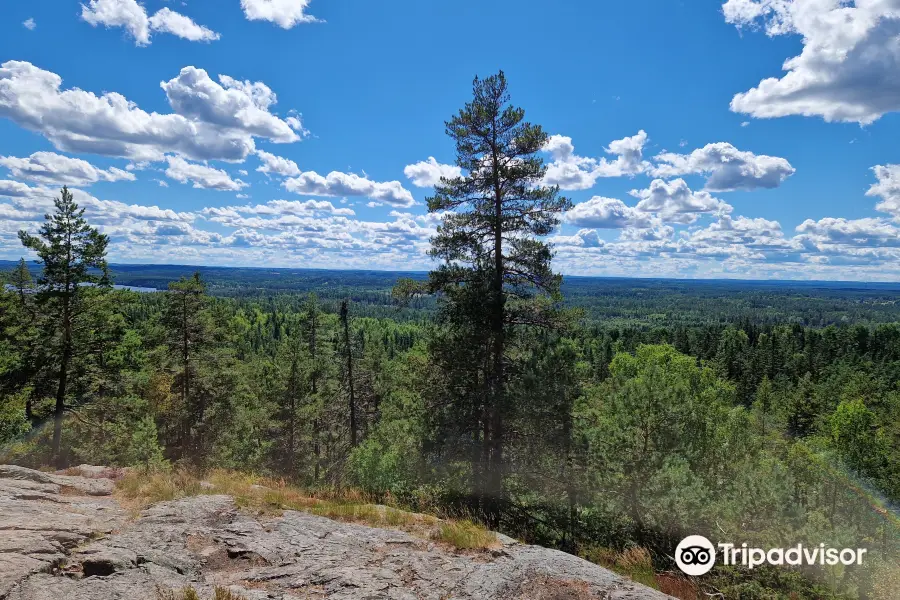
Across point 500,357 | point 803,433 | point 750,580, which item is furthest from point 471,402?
point 803,433

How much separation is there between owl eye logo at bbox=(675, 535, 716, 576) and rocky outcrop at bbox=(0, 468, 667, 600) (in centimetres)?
408

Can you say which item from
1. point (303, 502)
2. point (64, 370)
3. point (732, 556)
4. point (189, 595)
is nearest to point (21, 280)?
point (64, 370)

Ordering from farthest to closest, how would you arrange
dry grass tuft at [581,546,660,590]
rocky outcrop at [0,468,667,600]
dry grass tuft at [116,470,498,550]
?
dry grass tuft at [116,470,498,550] < dry grass tuft at [581,546,660,590] < rocky outcrop at [0,468,667,600]

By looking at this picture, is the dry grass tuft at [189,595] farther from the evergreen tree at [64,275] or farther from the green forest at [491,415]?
the evergreen tree at [64,275]

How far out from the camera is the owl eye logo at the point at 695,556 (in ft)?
33.1

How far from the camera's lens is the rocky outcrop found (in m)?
6.21

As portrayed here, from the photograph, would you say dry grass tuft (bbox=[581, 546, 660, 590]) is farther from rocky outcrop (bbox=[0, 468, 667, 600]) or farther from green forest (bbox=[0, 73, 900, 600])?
rocky outcrop (bbox=[0, 468, 667, 600])

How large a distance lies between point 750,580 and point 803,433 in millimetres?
62690

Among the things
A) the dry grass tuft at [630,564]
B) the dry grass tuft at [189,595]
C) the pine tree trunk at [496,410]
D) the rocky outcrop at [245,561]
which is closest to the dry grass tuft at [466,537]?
the rocky outcrop at [245,561]

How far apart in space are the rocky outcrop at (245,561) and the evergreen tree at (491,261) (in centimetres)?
533

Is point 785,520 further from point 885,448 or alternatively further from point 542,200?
point 885,448

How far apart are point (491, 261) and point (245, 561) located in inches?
407

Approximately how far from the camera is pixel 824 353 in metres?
89.3

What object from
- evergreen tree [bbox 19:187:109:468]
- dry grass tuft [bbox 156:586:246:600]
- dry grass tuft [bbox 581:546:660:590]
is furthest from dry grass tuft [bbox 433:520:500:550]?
evergreen tree [bbox 19:187:109:468]
